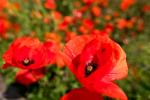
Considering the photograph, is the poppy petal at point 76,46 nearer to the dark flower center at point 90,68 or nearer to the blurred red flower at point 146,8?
the dark flower center at point 90,68

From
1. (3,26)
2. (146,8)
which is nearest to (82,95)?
(3,26)

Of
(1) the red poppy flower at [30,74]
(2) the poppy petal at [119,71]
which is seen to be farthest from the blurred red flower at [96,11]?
(2) the poppy petal at [119,71]

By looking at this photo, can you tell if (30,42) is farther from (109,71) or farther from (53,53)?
(109,71)

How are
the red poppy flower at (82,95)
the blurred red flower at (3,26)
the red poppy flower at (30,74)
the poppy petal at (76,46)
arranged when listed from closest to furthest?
the red poppy flower at (82,95) → the poppy petal at (76,46) → the red poppy flower at (30,74) → the blurred red flower at (3,26)

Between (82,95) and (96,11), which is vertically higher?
(82,95)

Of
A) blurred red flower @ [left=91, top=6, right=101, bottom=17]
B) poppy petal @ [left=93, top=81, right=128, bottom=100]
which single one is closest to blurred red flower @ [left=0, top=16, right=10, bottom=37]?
blurred red flower @ [left=91, top=6, right=101, bottom=17]

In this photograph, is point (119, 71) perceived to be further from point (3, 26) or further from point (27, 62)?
point (3, 26)

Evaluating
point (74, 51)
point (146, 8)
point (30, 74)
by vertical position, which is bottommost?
point (146, 8)
